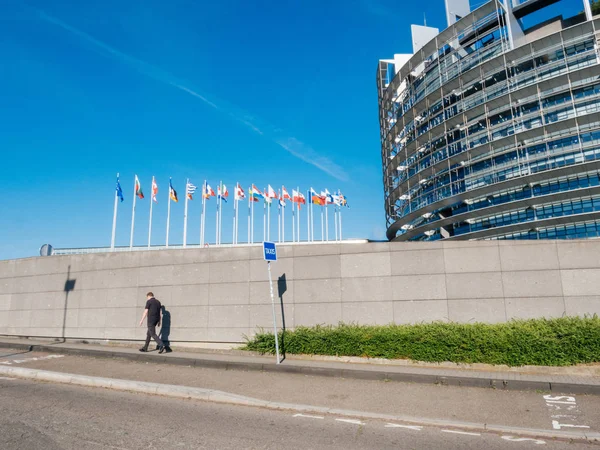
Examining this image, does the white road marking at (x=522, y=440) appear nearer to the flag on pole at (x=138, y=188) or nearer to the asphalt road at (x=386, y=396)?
the asphalt road at (x=386, y=396)

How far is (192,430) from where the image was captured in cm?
638

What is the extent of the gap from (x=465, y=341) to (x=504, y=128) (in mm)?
35390

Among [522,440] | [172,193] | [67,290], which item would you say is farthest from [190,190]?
[522,440]

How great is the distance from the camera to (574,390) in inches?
328

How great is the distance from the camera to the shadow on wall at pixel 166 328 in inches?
544

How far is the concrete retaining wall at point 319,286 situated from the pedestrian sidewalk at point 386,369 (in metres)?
1.44

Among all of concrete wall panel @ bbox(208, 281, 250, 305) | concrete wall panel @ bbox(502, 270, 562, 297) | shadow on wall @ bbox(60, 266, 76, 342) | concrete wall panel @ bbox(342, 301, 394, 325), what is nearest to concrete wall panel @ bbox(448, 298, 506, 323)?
concrete wall panel @ bbox(502, 270, 562, 297)

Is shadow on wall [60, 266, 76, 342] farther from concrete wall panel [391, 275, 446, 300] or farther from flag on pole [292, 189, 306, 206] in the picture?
flag on pole [292, 189, 306, 206]

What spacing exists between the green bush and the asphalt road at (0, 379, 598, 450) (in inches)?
154

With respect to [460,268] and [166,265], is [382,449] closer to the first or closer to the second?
[460,268]

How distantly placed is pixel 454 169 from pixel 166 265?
33.0 m

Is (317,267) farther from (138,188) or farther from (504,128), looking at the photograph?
(504,128)

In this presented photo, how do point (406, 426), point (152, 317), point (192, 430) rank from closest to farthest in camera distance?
1. point (192, 430)
2. point (406, 426)
3. point (152, 317)

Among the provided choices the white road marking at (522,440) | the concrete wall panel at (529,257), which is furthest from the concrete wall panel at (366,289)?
the white road marking at (522,440)
